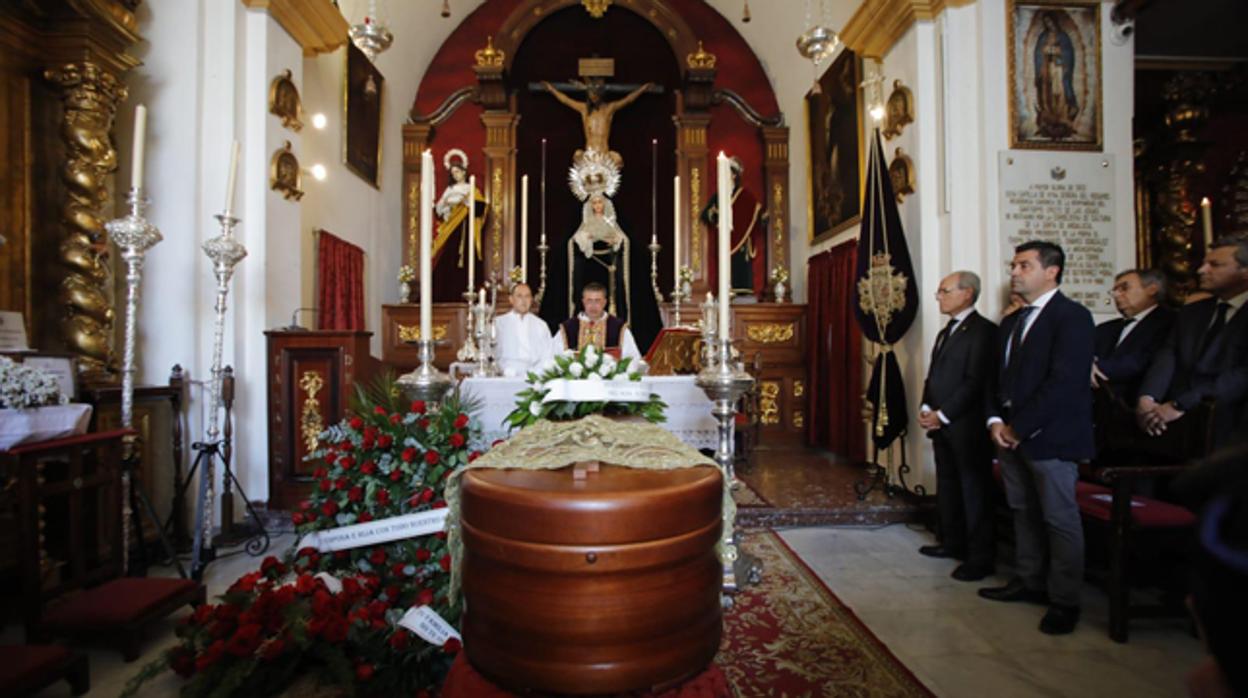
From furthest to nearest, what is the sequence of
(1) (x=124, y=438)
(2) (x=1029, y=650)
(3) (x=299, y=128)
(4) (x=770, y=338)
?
(4) (x=770, y=338) → (3) (x=299, y=128) → (1) (x=124, y=438) → (2) (x=1029, y=650)

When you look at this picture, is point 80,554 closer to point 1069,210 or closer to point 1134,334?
point 1134,334

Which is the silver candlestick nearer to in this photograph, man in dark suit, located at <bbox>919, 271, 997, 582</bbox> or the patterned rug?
the patterned rug

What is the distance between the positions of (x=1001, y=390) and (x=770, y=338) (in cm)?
431

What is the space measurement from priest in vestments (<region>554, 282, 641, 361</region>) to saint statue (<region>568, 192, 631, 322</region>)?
2401 mm

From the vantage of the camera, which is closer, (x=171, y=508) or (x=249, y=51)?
(x=171, y=508)

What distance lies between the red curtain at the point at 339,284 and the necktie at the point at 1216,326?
21.9ft

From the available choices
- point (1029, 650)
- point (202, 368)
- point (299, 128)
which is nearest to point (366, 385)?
point (202, 368)

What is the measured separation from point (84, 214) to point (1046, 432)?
5258 millimetres

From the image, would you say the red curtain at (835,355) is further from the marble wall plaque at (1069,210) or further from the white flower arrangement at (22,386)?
the white flower arrangement at (22,386)

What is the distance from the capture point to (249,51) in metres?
4.43

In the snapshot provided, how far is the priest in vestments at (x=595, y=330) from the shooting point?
16.4ft

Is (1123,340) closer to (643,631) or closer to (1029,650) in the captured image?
(1029,650)

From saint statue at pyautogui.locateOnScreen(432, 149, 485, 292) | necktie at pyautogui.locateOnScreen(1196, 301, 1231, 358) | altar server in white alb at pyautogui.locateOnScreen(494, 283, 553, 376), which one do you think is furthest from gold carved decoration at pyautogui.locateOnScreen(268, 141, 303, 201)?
necktie at pyautogui.locateOnScreen(1196, 301, 1231, 358)

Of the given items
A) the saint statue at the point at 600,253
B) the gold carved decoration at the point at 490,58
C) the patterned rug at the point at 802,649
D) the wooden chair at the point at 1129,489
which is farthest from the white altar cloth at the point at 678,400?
the gold carved decoration at the point at 490,58
